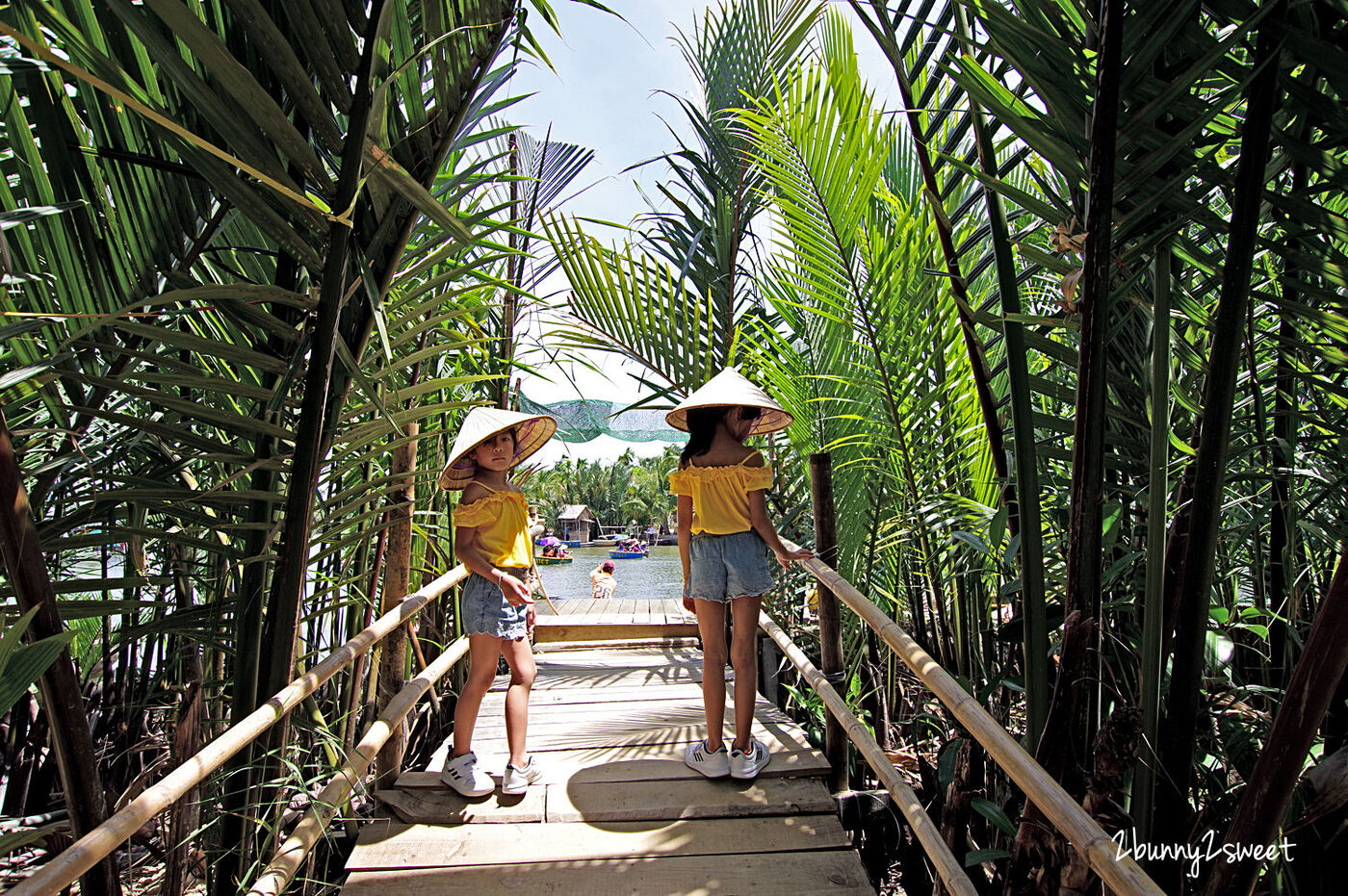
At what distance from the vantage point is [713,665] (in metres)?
2.09

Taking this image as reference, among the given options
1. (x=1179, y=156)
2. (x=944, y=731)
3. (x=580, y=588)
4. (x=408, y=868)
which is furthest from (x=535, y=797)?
(x=580, y=588)

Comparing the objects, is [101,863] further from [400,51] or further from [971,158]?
[971,158]

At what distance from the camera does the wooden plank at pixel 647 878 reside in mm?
1652

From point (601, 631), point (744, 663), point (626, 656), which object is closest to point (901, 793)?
point (744, 663)

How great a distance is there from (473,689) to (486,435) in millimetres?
713

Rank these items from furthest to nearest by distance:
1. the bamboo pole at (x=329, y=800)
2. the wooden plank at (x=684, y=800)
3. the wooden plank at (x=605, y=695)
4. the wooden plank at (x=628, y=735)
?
the wooden plank at (x=605, y=695)
the wooden plank at (x=628, y=735)
the wooden plank at (x=684, y=800)
the bamboo pole at (x=329, y=800)

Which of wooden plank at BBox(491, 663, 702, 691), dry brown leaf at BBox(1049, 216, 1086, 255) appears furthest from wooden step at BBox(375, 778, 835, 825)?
dry brown leaf at BBox(1049, 216, 1086, 255)

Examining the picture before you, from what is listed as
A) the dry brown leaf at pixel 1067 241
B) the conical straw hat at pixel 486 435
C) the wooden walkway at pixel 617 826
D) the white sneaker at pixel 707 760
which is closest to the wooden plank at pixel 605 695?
the wooden walkway at pixel 617 826

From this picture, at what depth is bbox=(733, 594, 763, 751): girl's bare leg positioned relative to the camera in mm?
2064

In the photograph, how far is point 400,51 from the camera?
116cm

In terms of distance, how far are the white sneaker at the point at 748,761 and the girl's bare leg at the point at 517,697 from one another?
584mm

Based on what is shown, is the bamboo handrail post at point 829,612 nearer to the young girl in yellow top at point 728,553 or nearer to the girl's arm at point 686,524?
the young girl in yellow top at point 728,553

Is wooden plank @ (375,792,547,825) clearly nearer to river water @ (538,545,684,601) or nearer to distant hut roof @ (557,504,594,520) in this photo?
river water @ (538,545,684,601)

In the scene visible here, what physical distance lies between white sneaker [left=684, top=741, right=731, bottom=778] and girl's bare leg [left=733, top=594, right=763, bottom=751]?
5cm
